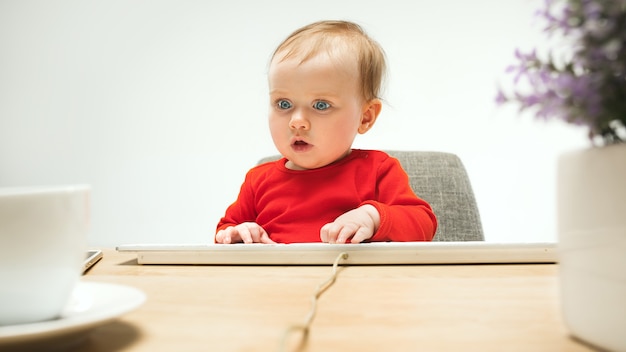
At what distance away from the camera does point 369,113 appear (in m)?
1.16

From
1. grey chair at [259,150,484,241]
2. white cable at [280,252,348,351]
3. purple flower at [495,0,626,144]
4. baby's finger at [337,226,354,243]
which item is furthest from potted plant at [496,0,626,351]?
grey chair at [259,150,484,241]

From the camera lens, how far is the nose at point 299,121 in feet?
3.31

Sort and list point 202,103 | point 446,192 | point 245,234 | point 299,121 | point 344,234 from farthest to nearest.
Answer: point 202,103 → point 446,192 → point 299,121 → point 245,234 → point 344,234

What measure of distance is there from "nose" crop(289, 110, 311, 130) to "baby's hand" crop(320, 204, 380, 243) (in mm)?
212

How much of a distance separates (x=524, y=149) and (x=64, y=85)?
2235 millimetres

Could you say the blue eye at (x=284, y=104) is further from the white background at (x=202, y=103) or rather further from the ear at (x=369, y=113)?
the white background at (x=202, y=103)

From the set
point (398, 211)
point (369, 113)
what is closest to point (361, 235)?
point (398, 211)

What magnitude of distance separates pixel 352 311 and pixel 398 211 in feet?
1.84

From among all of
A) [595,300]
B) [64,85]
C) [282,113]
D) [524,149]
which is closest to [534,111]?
[595,300]

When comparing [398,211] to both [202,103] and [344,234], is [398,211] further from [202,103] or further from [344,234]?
[202,103]

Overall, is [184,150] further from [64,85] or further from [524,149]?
[524,149]

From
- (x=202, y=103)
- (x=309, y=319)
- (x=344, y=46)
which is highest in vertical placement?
(x=344, y=46)

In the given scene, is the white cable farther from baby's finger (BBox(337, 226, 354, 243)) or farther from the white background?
the white background

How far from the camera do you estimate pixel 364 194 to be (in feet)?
3.52
